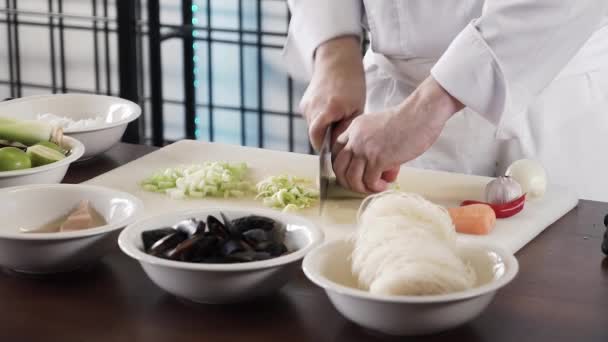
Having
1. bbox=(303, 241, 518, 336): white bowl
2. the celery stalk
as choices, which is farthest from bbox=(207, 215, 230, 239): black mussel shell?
the celery stalk

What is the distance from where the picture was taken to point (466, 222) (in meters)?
1.52

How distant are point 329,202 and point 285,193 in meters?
0.08

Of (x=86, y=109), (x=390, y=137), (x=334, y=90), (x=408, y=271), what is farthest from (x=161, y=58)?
(x=408, y=271)

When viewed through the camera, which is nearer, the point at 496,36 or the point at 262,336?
the point at 262,336

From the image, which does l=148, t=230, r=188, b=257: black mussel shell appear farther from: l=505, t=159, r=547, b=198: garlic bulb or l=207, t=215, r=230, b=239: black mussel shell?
l=505, t=159, r=547, b=198: garlic bulb

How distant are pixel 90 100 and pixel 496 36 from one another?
886 mm

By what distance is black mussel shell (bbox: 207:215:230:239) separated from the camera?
4.03 feet

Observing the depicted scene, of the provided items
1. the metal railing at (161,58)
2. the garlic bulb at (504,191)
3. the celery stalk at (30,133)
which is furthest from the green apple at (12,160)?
the metal railing at (161,58)

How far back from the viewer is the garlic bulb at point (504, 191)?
1.62 metres

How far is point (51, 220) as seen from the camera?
144 centimetres

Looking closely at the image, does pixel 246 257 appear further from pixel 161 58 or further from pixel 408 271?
pixel 161 58

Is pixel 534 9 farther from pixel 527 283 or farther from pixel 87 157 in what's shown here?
pixel 87 157

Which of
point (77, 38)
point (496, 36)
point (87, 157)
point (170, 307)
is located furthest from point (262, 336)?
point (77, 38)

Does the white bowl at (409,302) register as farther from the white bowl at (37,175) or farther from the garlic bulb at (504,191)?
the white bowl at (37,175)
